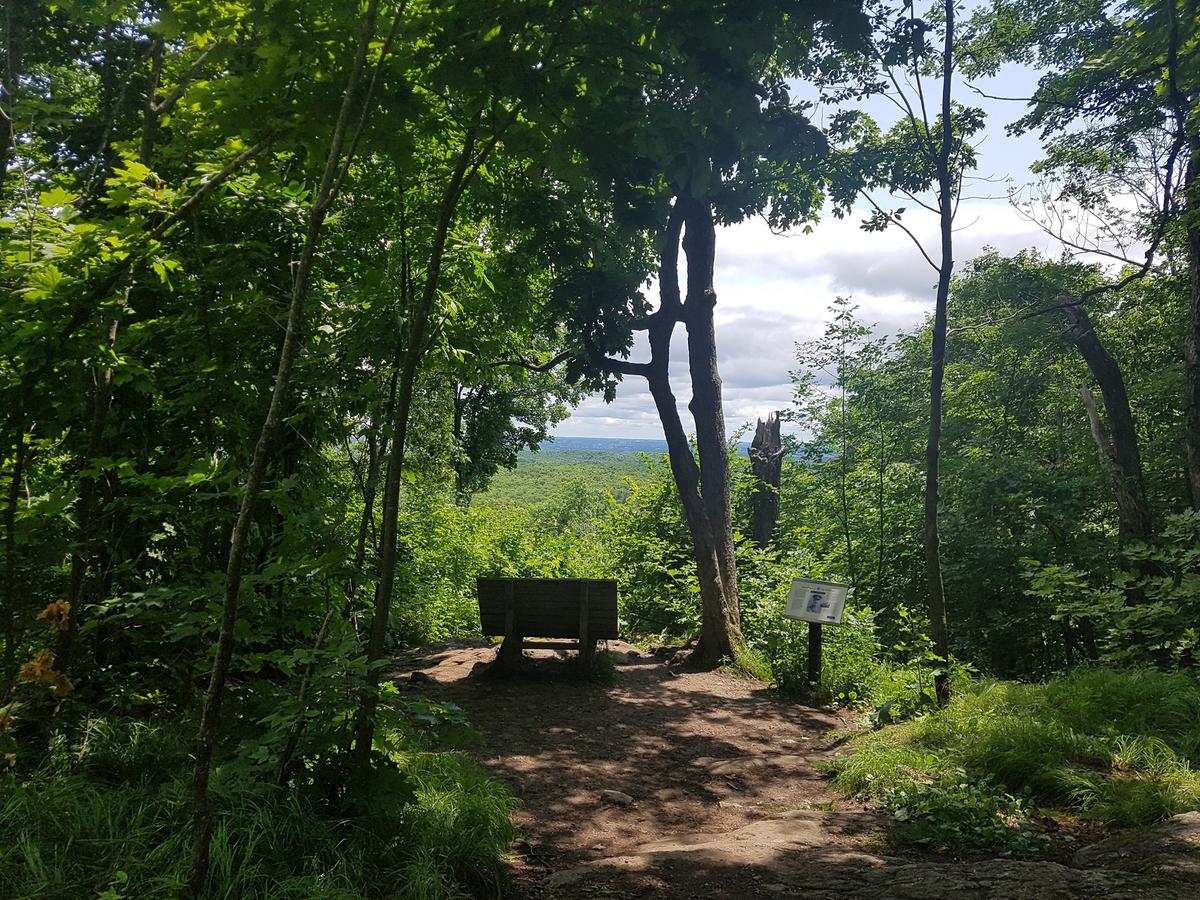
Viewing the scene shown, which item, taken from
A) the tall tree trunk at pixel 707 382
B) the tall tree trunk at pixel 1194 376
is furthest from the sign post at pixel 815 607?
the tall tree trunk at pixel 1194 376

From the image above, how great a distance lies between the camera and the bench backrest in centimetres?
763

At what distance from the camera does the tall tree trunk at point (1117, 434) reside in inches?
448

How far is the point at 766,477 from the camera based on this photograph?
15594 mm

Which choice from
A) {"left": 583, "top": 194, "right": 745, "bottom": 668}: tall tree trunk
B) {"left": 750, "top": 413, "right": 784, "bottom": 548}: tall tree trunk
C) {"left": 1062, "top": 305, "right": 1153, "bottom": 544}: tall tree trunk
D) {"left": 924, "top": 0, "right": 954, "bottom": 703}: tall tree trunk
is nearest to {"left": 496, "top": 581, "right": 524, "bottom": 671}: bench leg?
{"left": 583, "top": 194, "right": 745, "bottom": 668}: tall tree trunk

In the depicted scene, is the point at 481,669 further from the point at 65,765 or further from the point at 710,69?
the point at 710,69

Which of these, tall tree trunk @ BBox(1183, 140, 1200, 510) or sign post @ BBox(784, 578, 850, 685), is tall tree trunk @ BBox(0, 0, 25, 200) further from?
tall tree trunk @ BBox(1183, 140, 1200, 510)

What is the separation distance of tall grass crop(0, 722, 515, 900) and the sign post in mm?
5085

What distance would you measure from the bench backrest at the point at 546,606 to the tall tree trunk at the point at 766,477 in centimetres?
755

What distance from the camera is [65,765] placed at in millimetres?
3100

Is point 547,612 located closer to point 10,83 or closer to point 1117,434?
point 10,83

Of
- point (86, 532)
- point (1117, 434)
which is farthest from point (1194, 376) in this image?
point (86, 532)

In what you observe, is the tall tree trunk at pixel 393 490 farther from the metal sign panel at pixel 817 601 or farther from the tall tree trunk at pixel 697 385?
the tall tree trunk at pixel 697 385

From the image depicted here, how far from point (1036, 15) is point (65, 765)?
1586 cm

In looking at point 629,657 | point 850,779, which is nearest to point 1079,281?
point 629,657
